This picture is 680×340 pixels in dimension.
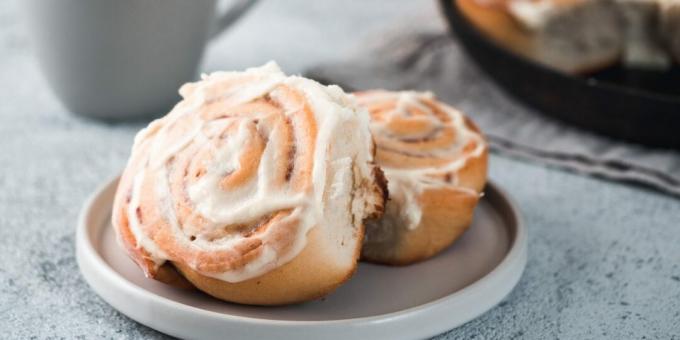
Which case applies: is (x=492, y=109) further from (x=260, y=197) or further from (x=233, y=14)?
(x=260, y=197)

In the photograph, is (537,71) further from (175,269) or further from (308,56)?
(175,269)

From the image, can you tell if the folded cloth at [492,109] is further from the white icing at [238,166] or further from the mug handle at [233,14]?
the white icing at [238,166]

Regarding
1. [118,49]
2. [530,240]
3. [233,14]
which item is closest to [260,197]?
[530,240]

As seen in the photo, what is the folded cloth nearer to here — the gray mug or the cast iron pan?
the cast iron pan

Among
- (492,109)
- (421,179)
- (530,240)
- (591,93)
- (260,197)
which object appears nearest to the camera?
(260,197)

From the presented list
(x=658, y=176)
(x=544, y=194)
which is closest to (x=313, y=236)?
(x=544, y=194)

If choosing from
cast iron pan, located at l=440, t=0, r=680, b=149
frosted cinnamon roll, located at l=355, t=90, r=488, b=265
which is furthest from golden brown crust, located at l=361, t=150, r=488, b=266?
cast iron pan, located at l=440, t=0, r=680, b=149
